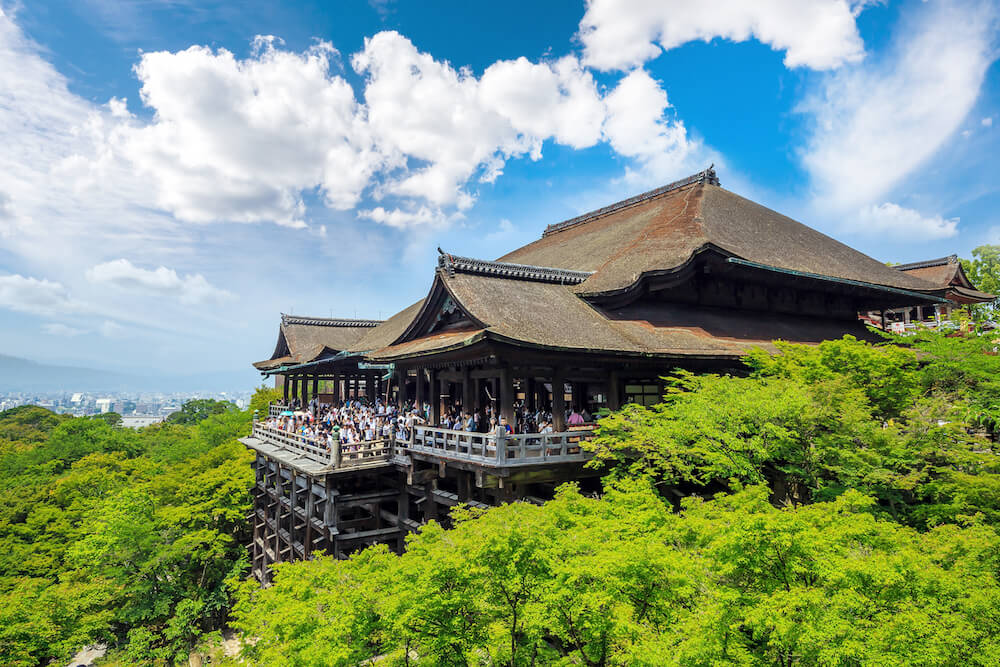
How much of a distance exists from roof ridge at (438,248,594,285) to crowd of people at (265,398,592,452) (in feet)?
15.7

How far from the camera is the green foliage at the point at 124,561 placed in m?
20.6

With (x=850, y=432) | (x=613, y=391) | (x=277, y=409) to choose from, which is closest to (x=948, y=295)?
(x=850, y=432)

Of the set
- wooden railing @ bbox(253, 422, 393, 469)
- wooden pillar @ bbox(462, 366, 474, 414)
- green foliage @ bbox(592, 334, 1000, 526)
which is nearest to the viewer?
green foliage @ bbox(592, 334, 1000, 526)

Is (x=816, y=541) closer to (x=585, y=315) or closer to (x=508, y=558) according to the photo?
(x=508, y=558)

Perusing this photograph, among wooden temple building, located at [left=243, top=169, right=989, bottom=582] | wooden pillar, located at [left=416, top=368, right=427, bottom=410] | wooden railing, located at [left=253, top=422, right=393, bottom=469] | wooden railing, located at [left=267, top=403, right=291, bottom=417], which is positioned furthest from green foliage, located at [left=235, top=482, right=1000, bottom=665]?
wooden railing, located at [left=267, top=403, right=291, bottom=417]

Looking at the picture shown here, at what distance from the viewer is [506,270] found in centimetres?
1945

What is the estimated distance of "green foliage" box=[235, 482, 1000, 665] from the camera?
6.52 meters

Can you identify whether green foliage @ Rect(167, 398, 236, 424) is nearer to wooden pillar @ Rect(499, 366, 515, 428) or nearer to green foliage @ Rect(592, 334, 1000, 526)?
wooden pillar @ Rect(499, 366, 515, 428)

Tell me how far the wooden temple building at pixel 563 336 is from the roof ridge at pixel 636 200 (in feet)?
0.53

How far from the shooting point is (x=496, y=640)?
7.93 meters

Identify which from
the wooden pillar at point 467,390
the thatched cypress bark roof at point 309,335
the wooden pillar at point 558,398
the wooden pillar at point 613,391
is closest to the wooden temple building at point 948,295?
the wooden pillar at point 613,391

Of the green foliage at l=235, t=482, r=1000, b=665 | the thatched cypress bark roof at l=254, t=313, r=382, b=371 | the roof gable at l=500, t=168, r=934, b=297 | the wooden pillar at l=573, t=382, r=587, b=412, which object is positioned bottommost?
the green foliage at l=235, t=482, r=1000, b=665

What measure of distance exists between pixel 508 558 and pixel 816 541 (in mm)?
4332

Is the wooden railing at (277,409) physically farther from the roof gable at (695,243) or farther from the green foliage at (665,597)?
the green foliage at (665,597)
